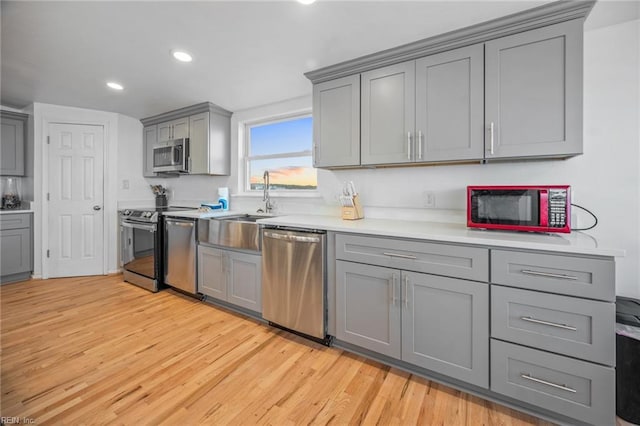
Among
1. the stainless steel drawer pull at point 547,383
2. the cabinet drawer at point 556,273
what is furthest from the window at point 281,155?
the stainless steel drawer pull at point 547,383

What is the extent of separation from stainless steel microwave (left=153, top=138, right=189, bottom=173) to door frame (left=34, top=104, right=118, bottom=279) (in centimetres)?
64

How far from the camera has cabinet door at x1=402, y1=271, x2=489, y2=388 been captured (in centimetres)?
153

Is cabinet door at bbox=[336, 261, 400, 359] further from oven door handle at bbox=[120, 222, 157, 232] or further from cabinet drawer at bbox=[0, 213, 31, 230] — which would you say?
cabinet drawer at bbox=[0, 213, 31, 230]

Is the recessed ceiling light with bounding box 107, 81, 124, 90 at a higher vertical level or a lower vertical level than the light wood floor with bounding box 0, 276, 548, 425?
higher

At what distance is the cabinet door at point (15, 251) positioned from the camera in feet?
11.0

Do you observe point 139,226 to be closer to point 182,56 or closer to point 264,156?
point 264,156

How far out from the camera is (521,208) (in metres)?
1.65

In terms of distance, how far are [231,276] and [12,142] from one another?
3.68 m

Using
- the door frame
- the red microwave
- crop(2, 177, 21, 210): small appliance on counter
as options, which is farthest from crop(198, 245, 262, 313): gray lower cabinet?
crop(2, 177, 21, 210): small appliance on counter

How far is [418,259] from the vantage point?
1698mm

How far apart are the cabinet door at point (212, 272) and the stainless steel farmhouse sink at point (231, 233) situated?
11 centimetres

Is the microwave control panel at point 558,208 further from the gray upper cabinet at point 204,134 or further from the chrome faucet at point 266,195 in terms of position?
the gray upper cabinet at point 204,134

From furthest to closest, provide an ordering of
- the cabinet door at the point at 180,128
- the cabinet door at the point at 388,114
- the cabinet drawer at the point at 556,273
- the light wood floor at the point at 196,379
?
the cabinet door at the point at 180,128
the cabinet door at the point at 388,114
the light wood floor at the point at 196,379
the cabinet drawer at the point at 556,273

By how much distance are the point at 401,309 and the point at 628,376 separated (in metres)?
1.10
